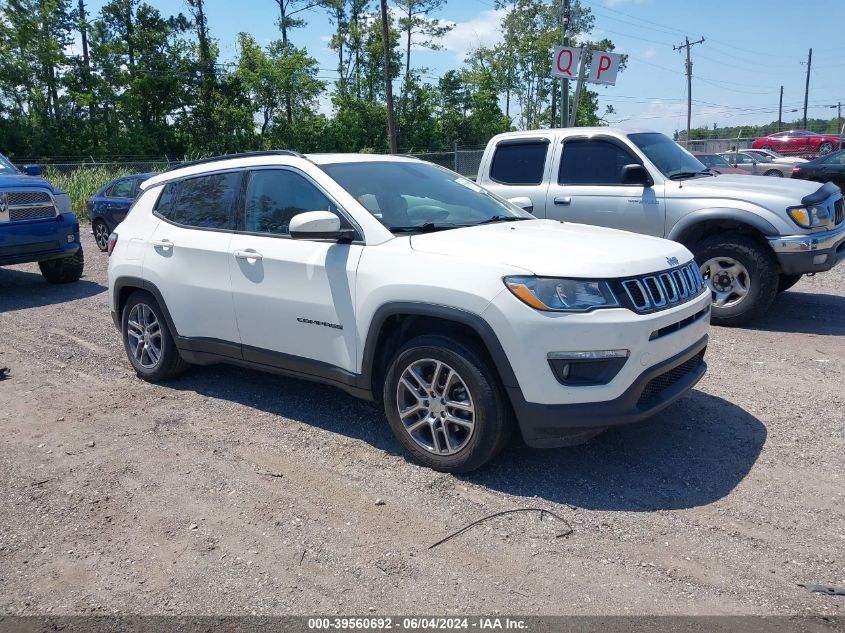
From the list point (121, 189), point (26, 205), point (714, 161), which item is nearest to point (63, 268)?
point (26, 205)

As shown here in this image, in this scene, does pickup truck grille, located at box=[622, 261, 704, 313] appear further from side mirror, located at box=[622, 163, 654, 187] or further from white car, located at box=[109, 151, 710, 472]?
side mirror, located at box=[622, 163, 654, 187]

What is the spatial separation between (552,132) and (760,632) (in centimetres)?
681

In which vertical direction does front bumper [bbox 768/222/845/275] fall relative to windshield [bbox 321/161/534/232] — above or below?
below

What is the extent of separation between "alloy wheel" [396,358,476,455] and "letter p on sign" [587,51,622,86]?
9.90 meters

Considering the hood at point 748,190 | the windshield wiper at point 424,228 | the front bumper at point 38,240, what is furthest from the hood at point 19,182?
the hood at point 748,190

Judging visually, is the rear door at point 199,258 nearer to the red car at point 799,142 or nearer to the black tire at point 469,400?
the black tire at point 469,400

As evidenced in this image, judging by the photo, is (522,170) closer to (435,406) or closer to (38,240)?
(435,406)

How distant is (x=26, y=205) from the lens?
9.95 metres

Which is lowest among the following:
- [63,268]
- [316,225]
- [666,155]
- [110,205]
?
[63,268]

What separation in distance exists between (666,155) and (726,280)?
5.47 ft

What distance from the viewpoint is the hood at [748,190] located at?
7.03 metres

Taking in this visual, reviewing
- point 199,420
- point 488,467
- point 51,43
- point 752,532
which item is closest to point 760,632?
point 752,532

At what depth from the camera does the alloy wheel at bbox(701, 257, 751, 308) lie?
23.6ft

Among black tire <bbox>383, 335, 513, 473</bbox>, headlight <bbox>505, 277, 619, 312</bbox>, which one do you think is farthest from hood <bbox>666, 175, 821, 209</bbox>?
black tire <bbox>383, 335, 513, 473</bbox>
